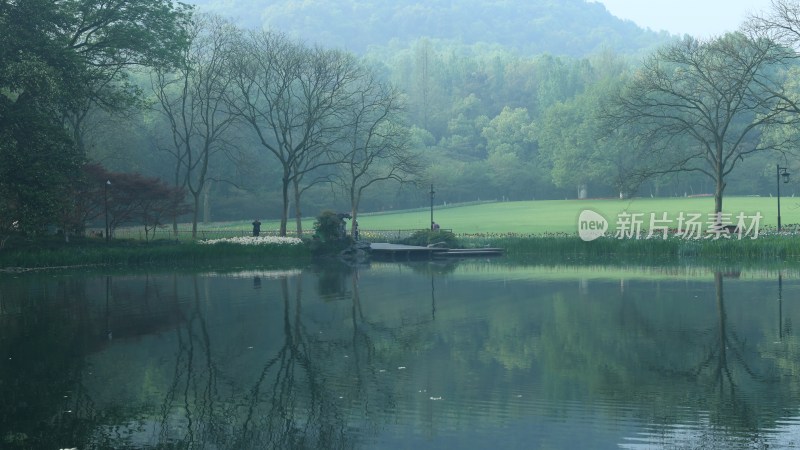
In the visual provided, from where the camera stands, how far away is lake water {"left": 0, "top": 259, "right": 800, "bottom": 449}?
1070 cm

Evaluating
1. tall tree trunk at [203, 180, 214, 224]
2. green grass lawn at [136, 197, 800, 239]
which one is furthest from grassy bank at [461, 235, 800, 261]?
tall tree trunk at [203, 180, 214, 224]

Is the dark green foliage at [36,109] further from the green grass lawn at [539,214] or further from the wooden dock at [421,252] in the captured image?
the green grass lawn at [539,214]

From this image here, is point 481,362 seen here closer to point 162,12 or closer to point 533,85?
point 162,12

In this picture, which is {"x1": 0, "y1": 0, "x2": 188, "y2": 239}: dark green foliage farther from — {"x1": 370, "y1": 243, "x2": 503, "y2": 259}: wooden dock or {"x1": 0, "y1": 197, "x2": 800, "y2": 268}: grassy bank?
{"x1": 370, "y1": 243, "x2": 503, "y2": 259}: wooden dock

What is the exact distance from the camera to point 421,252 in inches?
1988

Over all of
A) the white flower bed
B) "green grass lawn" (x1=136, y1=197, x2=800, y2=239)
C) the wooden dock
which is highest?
"green grass lawn" (x1=136, y1=197, x2=800, y2=239)

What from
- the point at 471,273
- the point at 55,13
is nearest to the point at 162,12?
the point at 55,13

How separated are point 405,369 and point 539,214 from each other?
6583cm

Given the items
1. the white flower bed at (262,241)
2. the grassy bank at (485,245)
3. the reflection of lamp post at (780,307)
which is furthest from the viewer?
the white flower bed at (262,241)

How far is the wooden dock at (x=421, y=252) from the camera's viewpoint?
4984cm

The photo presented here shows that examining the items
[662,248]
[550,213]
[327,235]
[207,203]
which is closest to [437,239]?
[327,235]

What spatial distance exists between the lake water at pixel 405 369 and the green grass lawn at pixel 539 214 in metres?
41.4

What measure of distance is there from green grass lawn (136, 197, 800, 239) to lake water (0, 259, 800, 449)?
41.4 meters

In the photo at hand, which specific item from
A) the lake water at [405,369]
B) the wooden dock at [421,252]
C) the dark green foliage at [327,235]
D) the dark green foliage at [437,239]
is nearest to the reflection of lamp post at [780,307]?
the lake water at [405,369]
